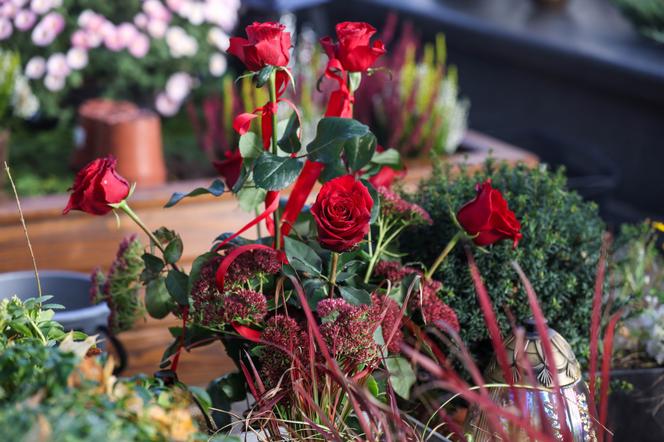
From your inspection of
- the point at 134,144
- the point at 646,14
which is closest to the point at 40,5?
the point at 134,144

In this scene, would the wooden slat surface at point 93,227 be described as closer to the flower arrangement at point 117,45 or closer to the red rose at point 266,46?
the flower arrangement at point 117,45

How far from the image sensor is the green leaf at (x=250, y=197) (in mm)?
985

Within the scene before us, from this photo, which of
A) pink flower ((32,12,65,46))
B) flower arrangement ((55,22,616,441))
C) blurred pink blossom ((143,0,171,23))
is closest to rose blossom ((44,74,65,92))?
pink flower ((32,12,65,46))

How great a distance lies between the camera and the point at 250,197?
987 mm

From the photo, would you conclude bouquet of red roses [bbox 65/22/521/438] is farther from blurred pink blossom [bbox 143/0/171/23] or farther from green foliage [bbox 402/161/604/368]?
blurred pink blossom [bbox 143/0/171/23]

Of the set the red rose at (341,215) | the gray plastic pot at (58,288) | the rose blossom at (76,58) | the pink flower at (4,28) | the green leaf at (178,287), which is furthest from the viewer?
the rose blossom at (76,58)

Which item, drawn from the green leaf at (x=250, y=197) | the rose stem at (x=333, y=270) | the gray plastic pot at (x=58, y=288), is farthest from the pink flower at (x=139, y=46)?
the rose stem at (x=333, y=270)

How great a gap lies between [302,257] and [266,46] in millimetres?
214

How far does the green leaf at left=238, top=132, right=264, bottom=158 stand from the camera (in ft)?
3.04

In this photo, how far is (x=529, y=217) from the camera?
43.2 inches

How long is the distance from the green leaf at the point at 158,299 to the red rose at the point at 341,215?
0.23 meters

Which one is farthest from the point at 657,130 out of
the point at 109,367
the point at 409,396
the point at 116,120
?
the point at 109,367

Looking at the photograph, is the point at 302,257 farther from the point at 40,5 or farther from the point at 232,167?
the point at 40,5

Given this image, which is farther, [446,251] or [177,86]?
[177,86]
